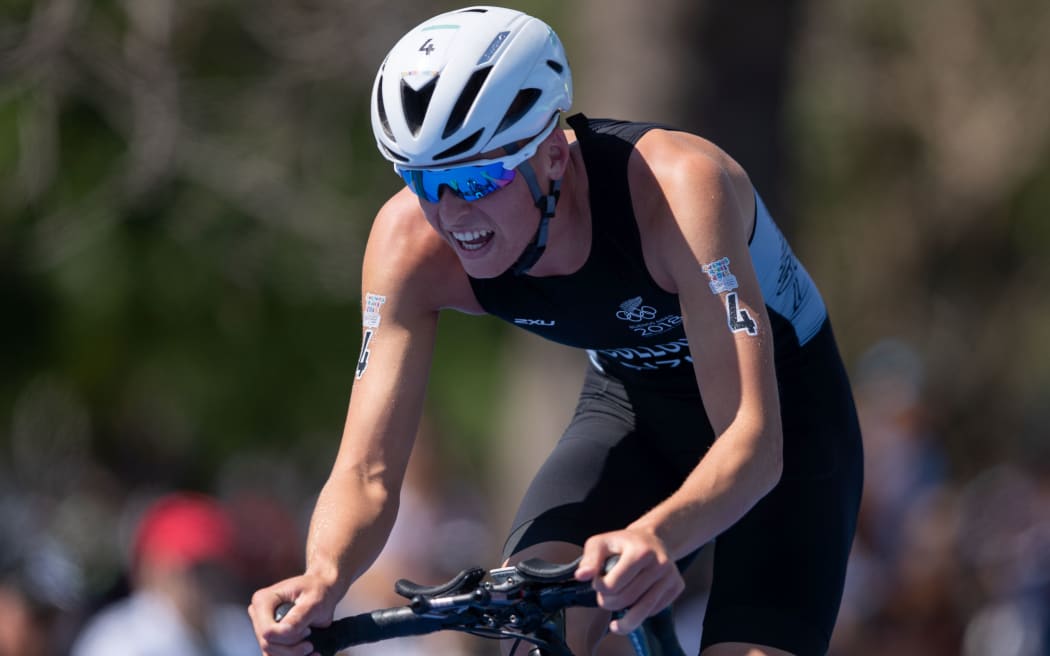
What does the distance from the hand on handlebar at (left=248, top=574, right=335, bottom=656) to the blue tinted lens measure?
1077mm

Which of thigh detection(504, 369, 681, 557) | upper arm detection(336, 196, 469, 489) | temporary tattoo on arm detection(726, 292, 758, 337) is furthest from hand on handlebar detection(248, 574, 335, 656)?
temporary tattoo on arm detection(726, 292, 758, 337)

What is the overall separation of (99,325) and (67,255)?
1287 millimetres

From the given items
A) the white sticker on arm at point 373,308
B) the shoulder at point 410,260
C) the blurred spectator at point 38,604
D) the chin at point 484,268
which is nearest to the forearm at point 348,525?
the white sticker on arm at point 373,308

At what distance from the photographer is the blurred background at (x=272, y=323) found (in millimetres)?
8492

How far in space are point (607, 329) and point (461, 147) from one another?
0.85 m

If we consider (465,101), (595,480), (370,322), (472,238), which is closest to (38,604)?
(370,322)

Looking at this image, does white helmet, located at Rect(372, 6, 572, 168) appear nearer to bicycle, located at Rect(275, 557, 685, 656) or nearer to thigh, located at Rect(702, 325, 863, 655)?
bicycle, located at Rect(275, 557, 685, 656)

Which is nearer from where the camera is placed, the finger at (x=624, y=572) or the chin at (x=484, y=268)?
the finger at (x=624, y=572)

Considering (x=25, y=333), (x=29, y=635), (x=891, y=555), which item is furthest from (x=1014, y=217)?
(x=29, y=635)

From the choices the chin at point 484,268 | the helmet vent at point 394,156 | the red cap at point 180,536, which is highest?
the helmet vent at point 394,156

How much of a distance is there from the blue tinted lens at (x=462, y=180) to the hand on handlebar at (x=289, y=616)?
108 centimetres

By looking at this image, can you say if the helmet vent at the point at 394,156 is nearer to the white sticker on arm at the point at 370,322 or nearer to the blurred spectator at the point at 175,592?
the white sticker on arm at the point at 370,322

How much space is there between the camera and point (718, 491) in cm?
368

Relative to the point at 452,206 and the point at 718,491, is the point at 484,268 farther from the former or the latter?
the point at 718,491
